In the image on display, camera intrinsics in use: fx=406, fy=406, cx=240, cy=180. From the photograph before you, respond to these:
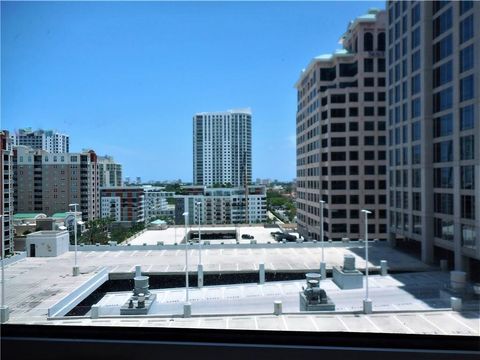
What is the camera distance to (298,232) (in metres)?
22.1

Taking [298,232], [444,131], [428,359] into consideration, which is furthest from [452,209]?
[298,232]

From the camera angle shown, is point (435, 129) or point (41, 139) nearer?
point (41, 139)

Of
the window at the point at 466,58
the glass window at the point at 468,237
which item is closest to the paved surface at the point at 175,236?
the glass window at the point at 468,237

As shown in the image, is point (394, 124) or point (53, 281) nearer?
point (53, 281)

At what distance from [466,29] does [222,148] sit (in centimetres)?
2736

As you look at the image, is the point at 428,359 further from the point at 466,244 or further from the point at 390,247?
the point at 390,247

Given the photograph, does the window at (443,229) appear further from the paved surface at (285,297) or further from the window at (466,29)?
the window at (466,29)

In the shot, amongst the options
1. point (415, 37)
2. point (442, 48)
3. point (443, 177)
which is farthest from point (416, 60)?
point (443, 177)

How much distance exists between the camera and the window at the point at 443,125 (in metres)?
9.09

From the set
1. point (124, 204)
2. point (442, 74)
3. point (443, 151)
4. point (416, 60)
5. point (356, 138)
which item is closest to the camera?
point (443, 151)

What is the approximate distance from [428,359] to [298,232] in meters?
21.9

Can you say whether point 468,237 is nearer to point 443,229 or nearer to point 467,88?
point 443,229

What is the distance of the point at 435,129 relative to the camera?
9.79 metres

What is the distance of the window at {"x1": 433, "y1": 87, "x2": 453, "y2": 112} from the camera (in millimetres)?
9141
